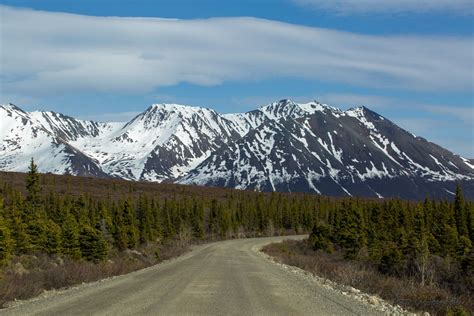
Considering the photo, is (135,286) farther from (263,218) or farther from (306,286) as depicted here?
(263,218)

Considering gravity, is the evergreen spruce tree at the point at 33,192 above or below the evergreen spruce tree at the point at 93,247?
above

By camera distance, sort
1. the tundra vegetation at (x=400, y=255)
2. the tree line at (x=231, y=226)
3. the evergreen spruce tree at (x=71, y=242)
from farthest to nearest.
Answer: the tree line at (x=231, y=226)
the evergreen spruce tree at (x=71, y=242)
the tundra vegetation at (x=400, y=255)

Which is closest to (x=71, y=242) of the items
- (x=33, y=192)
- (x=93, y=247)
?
(x=93, y=247)

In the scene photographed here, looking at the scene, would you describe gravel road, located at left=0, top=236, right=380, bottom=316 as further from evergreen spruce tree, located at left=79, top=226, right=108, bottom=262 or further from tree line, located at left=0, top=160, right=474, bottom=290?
evergreen spruce tree, located at left=79, top=226, right=108, bottom=262

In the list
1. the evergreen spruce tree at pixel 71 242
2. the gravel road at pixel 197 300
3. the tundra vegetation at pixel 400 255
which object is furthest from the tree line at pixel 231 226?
the gravel road at pixel 197 300

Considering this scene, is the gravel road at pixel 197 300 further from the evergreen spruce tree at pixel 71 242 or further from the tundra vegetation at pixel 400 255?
the evergreen spruce tree at pixel 71 242

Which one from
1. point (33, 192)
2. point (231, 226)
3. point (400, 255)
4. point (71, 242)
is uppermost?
point (33, 192)

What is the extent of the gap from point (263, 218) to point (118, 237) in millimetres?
65370

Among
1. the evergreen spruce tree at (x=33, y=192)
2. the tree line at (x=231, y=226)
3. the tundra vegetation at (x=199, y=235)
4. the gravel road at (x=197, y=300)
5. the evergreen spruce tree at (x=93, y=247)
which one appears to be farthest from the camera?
the evergreen spruce tree at (x=33, y=192)

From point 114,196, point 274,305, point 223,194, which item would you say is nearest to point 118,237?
point 274,305

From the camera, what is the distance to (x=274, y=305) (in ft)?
A: 56.2

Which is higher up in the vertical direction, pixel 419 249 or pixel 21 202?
pixel 21 202

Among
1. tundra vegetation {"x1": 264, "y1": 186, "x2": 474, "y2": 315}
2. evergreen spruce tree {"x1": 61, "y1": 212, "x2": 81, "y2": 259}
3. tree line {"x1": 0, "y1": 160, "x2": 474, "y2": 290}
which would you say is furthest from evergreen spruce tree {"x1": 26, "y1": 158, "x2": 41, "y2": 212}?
tundra vegetation {"x1": 264, "y1": 186, "x2": 474, "y2": 315}

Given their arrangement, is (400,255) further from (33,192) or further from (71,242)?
A: (33,192)
